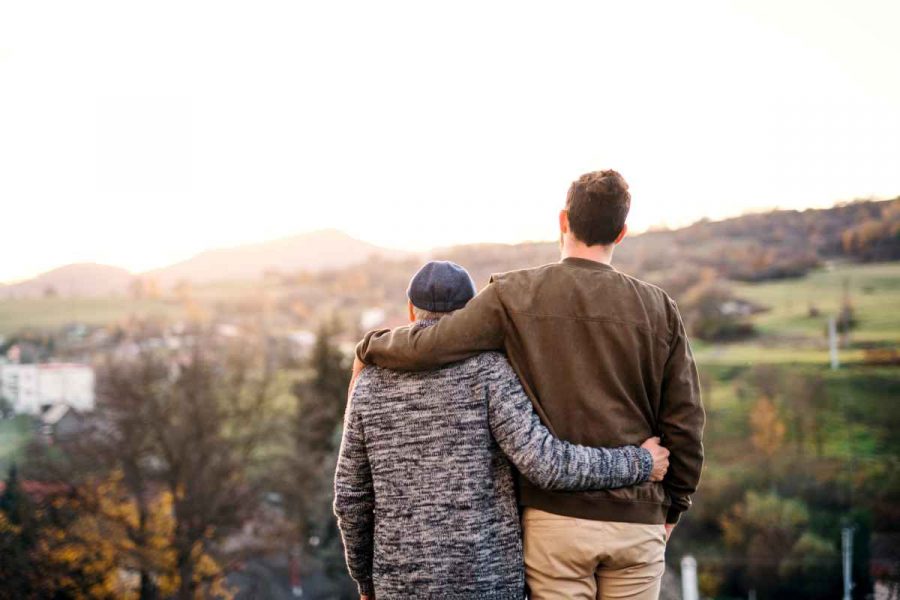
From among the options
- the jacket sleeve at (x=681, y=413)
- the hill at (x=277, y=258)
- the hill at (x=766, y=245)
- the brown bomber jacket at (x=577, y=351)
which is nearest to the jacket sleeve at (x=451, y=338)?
the brown bomber jacket at (x=577, y=351)

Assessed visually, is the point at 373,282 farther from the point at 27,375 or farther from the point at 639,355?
the point at 639,355

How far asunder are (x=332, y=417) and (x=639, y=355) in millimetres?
24982

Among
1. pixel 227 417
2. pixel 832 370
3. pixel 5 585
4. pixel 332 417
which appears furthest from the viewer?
pixel 832 370

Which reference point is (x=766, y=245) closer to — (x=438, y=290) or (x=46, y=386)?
(x=46, y=386)

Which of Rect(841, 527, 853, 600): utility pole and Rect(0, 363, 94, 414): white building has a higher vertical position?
Rect(0, 363, 94, 414): white building

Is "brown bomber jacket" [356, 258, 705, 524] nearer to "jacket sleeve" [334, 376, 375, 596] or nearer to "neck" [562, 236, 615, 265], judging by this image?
"neck" [562, 236, 615, 265]

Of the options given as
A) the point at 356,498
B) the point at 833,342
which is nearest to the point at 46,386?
the point at 356,498

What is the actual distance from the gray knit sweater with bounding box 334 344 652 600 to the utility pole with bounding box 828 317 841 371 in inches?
1422

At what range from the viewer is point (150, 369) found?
933 inches

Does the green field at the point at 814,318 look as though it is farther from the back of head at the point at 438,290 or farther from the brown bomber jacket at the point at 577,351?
the back of head at the point at 438,290

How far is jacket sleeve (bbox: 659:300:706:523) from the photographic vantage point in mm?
2080

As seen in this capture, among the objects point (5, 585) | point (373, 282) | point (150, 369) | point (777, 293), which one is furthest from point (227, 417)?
point (777, 293)

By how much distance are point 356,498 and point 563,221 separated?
859 mm

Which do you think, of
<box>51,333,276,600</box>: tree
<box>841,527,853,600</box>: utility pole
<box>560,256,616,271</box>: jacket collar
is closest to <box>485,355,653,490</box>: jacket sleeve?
<box>560,256,616,271</box>: jacket collar
